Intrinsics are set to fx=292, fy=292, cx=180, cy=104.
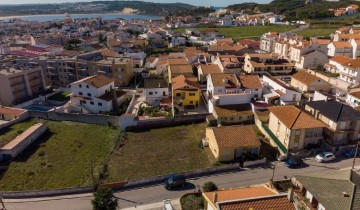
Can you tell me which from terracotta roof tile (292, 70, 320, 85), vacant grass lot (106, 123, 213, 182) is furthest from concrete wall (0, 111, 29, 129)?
terracotta roof tile (292, 70, 320, 85)

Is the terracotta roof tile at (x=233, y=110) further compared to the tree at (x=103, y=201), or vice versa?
the terracotta roof tile at (x=233, y=110)

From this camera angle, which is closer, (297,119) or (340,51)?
(297,119)

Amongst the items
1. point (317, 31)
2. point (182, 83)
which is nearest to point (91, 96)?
point (182, 83)

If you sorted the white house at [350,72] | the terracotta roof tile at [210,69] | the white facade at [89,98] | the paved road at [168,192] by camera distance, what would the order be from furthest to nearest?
the terracotta roof tile at [210,69] → the white house at [350,72] → the white facade at [89,98] → the paved road at [168,192]

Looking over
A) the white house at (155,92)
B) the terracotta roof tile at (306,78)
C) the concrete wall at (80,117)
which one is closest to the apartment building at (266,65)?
the terracotta roof tile at (306,78)

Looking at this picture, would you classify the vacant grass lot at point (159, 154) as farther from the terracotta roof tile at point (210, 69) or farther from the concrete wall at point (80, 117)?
the terracotta roof tile at point (210, 69)

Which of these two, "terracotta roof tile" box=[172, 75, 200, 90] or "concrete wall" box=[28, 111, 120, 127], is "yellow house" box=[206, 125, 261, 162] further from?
"concrete wall" box=[28, 111, 120, 127]

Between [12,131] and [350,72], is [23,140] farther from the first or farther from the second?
[350,72]
